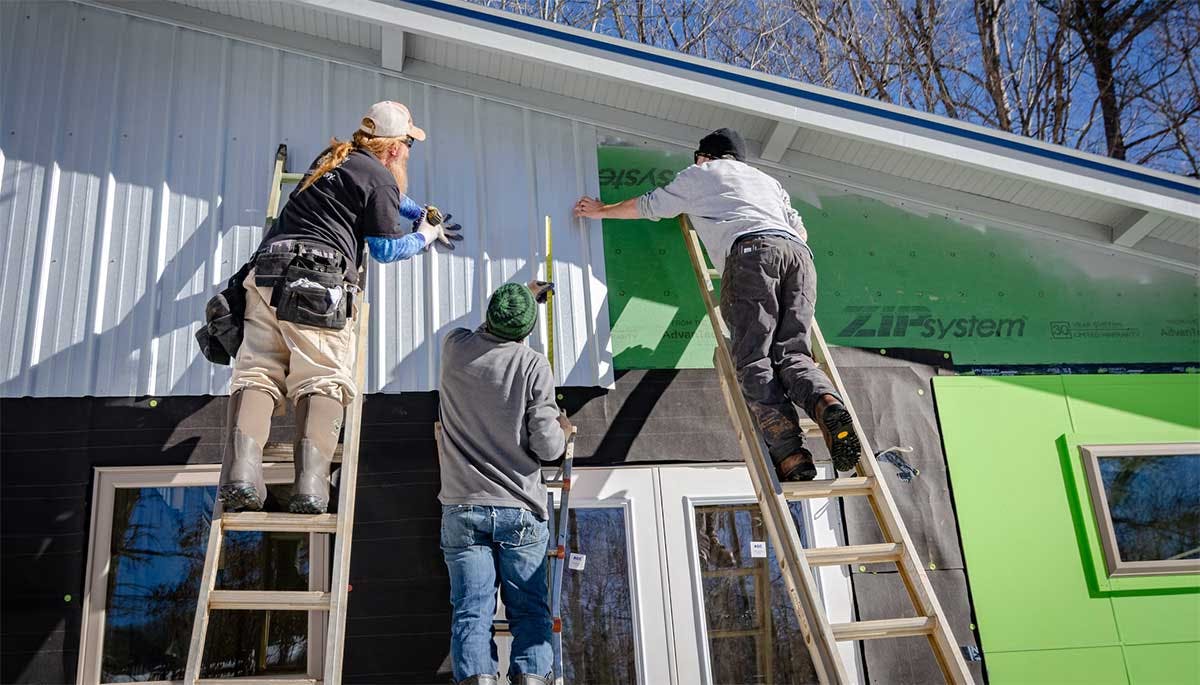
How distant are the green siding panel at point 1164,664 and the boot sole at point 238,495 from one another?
3.91 metres

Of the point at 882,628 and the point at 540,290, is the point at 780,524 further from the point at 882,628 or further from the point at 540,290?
the point at 540,290

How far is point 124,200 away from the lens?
4.43 meters

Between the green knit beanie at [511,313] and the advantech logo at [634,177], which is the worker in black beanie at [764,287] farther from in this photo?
the green knit beanie at [511,313]

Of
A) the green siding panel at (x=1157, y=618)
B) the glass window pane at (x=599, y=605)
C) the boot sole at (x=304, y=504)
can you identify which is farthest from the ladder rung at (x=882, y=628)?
the boot sole at (x=304, y=504)

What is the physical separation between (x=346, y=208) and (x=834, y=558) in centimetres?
223

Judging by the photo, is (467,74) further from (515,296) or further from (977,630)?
(977,630)

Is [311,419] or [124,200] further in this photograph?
[124,200]

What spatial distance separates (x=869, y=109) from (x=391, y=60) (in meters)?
2.46

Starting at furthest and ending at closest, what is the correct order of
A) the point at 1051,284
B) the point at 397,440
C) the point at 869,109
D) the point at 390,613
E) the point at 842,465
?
the point at 1051,284 → the point at 869,109 → the point at 397,440 → the point at 390,613 → the point at 842,465

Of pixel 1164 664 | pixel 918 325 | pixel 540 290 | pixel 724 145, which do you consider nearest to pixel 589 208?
pixel 540 290

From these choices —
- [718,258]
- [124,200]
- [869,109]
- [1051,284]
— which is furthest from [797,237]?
[124,200]

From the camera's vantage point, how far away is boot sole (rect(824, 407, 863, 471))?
11.0 ft

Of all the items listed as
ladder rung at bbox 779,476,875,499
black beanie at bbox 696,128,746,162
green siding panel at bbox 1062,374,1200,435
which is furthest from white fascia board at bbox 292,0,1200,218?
ladder rung at bbox 779,476,875,499

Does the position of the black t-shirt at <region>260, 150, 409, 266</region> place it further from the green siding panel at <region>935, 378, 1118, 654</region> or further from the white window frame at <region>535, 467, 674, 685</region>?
the green siding panel at <region>935, 378, 1118, 654</region>
